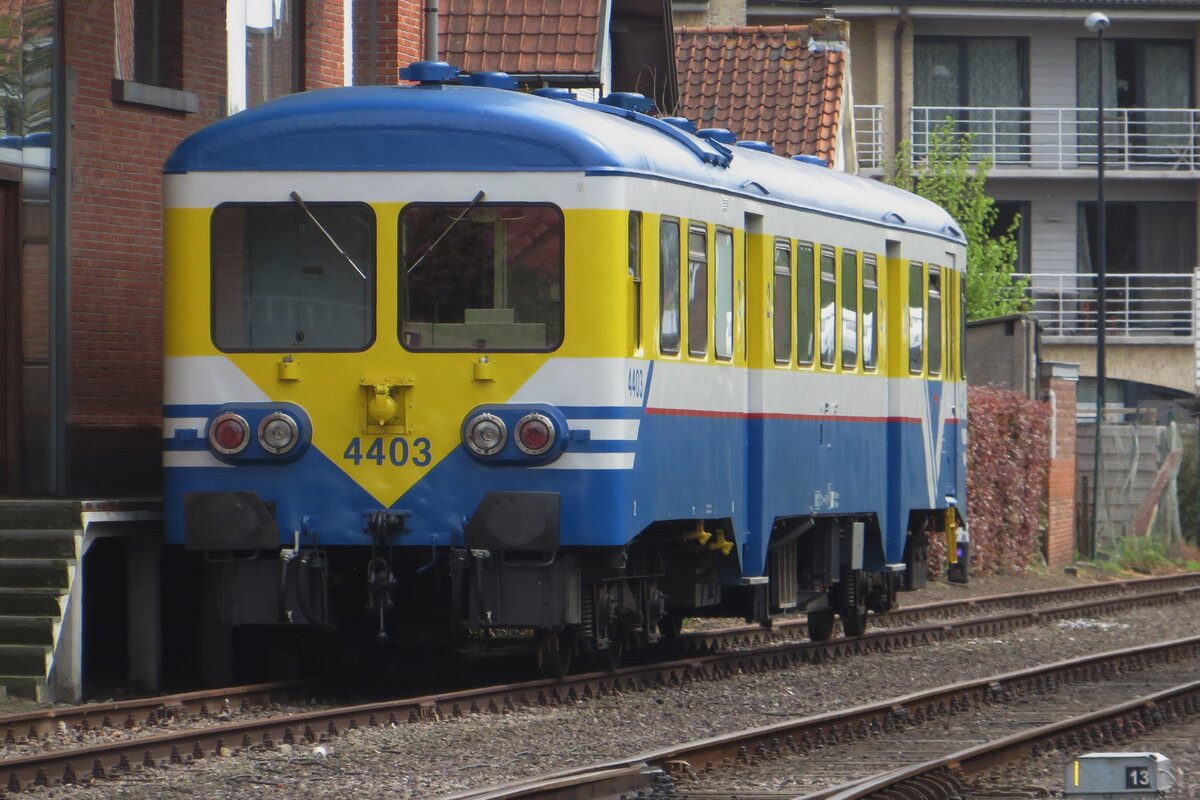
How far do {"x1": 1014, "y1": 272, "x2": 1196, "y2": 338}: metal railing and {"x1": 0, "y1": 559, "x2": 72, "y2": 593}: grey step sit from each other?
33852 millimetres

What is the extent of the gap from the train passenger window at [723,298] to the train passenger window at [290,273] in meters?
2.42

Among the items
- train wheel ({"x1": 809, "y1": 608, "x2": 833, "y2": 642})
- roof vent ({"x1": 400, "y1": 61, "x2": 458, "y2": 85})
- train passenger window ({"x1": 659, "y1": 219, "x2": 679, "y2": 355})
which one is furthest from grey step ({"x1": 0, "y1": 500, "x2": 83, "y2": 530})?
train wheel ({"x1": 809, "y1": 608, "x2": 833, "y2": 642})

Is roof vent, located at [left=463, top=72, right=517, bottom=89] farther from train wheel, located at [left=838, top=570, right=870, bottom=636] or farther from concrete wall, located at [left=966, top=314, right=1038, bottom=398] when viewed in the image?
concrete wall, located at [left=966, top=314, right=1038, bottom=398]

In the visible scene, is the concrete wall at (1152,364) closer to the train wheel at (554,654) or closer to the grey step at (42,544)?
the train wheel at (554,654)

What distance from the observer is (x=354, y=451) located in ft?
42.8

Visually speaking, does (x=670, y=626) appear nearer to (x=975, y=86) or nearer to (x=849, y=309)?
(x=849, y=309)

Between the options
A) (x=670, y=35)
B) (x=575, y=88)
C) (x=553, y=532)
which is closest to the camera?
(x=553, y=532)

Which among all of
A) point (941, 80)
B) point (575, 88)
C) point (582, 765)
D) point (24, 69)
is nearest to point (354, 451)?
point (582, 765)

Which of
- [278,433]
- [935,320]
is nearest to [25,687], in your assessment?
[278,433]

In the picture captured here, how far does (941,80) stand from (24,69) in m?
31.8

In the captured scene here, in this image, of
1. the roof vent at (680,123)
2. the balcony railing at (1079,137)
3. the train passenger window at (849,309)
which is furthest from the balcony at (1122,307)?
the roof vent at (680,123)

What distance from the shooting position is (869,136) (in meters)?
44.8

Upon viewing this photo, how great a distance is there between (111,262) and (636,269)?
4215 millimetres

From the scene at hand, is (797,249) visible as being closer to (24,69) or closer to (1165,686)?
(1165,686)
